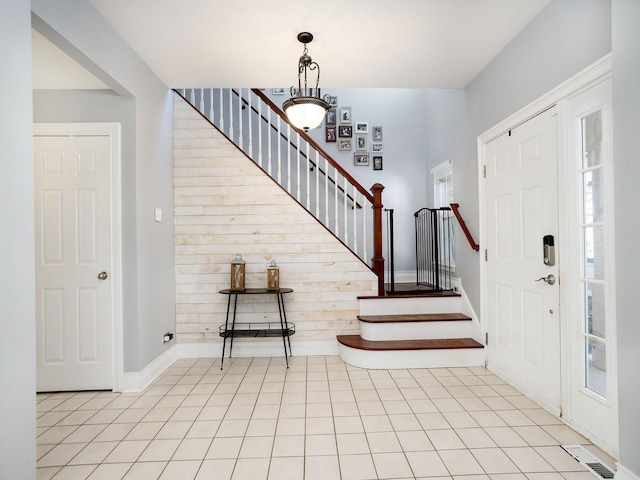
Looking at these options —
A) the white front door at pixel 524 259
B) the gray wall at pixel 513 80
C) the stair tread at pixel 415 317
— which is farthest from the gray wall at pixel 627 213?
the stair tread at pixel 415 317

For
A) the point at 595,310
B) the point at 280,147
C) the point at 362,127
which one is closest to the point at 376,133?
the point at 362,127

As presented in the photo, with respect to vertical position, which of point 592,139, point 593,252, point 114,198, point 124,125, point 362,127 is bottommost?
point 593,252

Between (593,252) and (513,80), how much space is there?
1583 millimetres

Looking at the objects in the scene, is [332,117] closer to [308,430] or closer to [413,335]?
[413,335]

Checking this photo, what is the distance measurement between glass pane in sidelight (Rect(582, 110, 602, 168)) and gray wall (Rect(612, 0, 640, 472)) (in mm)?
417

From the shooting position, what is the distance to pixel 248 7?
2480mm

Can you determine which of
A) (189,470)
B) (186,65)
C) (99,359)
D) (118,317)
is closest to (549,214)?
(189,470)

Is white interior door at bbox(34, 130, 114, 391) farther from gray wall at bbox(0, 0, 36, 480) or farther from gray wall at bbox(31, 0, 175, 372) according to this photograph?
gray wall at bbox(0, 0, 36, 480)

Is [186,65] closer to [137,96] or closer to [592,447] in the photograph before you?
[137,96]

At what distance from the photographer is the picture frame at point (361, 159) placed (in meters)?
5.52

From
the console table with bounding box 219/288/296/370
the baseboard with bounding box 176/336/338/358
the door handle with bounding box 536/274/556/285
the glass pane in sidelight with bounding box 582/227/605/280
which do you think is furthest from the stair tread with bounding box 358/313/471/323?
the glass pane in sidelight with bounding box 582/227/605/280

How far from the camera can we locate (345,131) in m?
5.49

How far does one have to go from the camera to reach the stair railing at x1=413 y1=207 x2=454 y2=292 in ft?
14.8

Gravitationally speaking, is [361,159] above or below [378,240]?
above
